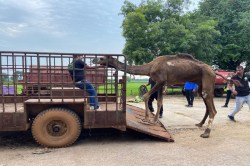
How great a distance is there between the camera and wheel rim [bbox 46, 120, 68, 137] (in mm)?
6020

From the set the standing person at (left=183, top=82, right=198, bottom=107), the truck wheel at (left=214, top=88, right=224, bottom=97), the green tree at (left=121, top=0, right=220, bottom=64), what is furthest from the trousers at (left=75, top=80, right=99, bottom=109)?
the truck wheel at (left=214, top=88, right=224, bottom=97)

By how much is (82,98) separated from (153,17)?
55.1ft

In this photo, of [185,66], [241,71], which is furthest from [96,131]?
[241,71]

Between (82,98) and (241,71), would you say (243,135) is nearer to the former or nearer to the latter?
(241,71)

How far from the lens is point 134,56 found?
20.5 metres

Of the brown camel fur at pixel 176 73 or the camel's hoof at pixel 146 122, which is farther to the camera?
the brown camel fur at pixel 176 73

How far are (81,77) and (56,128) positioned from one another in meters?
1.29

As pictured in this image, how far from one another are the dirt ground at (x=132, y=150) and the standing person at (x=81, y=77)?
38.9 inches

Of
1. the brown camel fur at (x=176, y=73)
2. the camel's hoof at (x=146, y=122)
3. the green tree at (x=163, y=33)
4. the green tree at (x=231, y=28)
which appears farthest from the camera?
the green tree at (x=231, y=28)

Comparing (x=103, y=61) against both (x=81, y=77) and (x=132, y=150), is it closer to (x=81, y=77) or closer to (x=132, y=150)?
(x=81, y=77)

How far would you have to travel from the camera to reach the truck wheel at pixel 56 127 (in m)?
5.93

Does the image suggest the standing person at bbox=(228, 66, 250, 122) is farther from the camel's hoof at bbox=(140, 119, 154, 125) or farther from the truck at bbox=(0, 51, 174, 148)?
the truck at bbox=(0, 51, 174, 148)

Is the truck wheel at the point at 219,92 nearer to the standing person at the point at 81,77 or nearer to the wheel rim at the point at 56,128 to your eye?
the standing person at the point at 81,77

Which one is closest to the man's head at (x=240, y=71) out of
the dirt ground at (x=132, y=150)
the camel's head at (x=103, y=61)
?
the dirt ground at (x=132, y=150)
